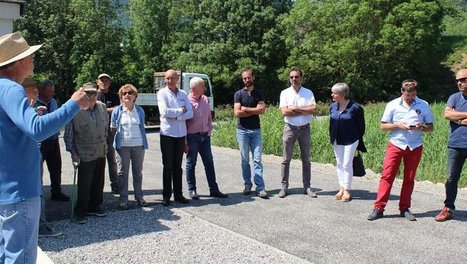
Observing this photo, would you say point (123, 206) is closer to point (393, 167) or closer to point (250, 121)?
point (250, 121)

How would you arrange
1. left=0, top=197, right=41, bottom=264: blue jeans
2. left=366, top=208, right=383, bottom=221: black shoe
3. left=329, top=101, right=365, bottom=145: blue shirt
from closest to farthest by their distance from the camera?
left=0, top=197, right=41, bottom=264: blue jeans
left=366, top=208, right=383, bottom=221: black shoe
left=329, top=101, right=365, bottom=145: blue shirt

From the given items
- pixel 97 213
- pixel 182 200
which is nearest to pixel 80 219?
pixel 97 213

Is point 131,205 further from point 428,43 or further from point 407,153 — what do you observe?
point 428,43

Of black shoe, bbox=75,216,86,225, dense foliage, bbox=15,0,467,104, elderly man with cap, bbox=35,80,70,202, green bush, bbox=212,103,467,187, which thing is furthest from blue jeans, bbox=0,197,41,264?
dense foliage, bbox=15,0,467,104

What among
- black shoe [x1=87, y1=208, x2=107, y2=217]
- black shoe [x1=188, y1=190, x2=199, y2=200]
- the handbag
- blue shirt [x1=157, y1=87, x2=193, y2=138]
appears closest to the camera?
black shoe [x1=87, y1=208, x2=107, y2=217]

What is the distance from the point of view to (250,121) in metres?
7.29

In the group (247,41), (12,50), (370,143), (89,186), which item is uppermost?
(247,41)

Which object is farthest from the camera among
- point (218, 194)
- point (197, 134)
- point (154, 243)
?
point (218, 194)

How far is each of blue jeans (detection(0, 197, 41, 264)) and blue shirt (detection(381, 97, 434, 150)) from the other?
4.65m

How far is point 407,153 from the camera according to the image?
19.8 ft

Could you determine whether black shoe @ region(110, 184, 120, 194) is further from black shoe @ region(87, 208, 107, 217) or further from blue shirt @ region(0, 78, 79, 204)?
blue shirt @ region(0, 78, 79, 204)

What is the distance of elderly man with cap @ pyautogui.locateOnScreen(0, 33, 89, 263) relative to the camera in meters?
2.64

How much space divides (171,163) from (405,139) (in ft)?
10.8

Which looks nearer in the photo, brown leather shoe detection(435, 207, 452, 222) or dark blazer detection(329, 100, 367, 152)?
brown leather shoe detection(435, 207, 452, 222)
